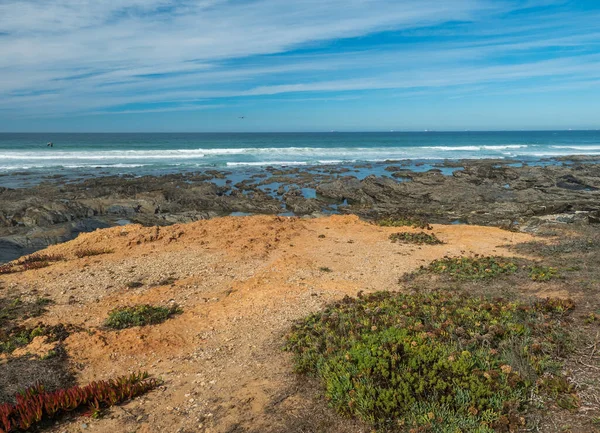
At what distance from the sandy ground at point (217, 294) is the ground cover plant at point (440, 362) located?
1.57ft

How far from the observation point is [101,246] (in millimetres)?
14594

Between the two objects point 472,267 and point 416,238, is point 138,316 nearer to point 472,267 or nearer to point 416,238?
point 472,267

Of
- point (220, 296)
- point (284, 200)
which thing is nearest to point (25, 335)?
point (220, 296)

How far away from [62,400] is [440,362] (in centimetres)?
476

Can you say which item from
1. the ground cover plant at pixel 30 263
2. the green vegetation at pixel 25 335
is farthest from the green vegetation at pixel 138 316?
the ground cover plant at pixel 30 263

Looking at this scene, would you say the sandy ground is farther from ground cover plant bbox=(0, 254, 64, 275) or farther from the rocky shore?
the rocky shore

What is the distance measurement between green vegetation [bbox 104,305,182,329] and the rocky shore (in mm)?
9633

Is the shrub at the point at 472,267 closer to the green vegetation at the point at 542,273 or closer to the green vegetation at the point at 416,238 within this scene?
the green vegetation at the point at 542,273

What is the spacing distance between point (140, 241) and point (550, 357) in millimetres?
12674

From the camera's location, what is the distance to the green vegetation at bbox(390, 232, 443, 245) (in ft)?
49.5

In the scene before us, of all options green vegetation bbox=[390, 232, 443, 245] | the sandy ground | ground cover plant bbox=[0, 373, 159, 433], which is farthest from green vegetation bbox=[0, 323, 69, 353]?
green vegetation bbox=[390, 232, 443, 245]

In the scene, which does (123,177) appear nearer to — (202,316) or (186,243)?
(186,243)

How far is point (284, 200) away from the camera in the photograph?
28516 mm

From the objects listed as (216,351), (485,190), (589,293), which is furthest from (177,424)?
(485,190)
